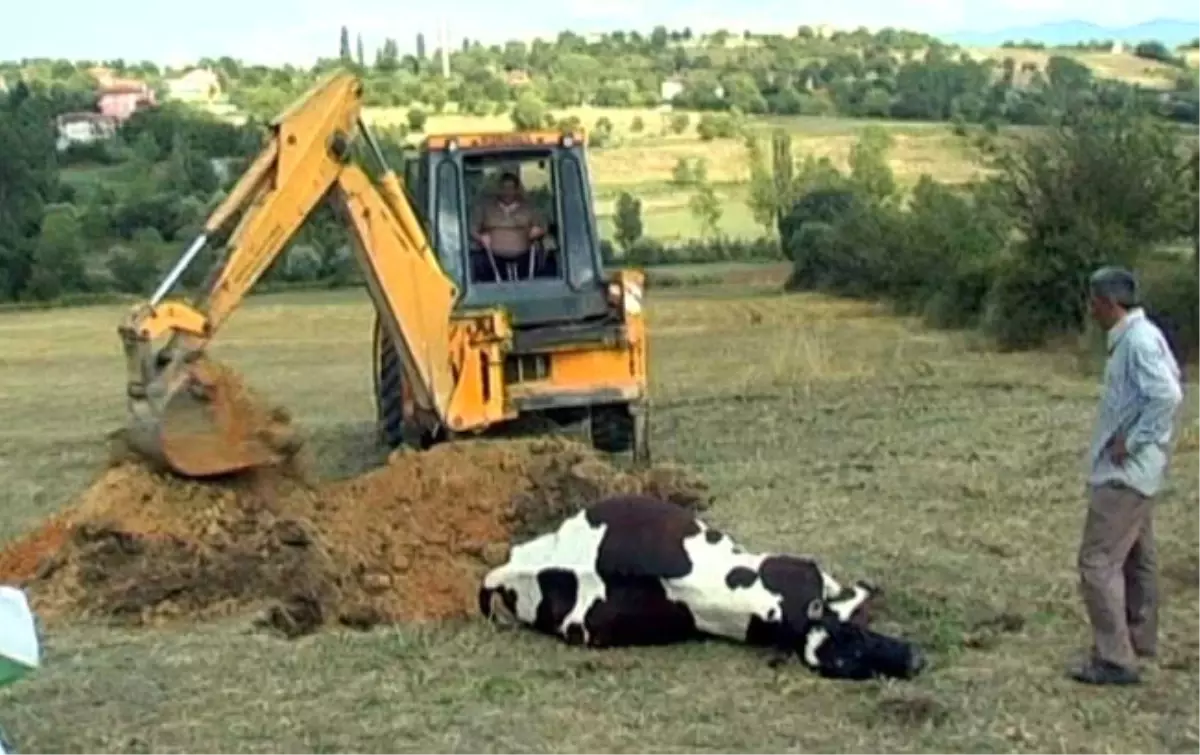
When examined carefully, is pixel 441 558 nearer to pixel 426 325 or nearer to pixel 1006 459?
pixel 426 325

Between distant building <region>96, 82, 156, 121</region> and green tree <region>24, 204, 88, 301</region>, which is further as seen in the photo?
distant building <region>96, 82, 156, 121</region>

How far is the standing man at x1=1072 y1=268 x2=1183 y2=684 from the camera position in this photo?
8.85 metres

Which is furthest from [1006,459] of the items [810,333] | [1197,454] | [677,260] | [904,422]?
[677,260]

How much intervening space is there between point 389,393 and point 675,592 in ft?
24.2

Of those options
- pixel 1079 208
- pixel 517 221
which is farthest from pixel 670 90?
pixel 517 221

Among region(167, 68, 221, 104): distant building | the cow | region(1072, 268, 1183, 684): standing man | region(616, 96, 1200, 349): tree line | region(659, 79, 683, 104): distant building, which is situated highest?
region(1072, 268, 1183, 684): standing man

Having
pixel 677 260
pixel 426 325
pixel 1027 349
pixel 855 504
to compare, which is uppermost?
pixel 426 325

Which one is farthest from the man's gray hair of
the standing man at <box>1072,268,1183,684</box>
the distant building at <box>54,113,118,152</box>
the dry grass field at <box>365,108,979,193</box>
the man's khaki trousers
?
the distant building at <box>54,113,118,152</box>

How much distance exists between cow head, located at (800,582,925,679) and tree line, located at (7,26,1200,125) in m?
42.5

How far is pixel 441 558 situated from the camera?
11633 mm

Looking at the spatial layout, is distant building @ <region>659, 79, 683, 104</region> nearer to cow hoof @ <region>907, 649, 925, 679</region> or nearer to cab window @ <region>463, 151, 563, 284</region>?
cab window @ <region>463, 151, 563, 284</region>

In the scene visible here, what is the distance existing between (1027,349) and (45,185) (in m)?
52.4

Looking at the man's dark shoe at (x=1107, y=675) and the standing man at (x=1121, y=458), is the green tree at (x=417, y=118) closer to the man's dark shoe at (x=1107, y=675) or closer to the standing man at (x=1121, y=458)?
the standing man at (x=1121, y=458)

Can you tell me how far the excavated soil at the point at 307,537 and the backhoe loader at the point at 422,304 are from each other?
1.35 ft
